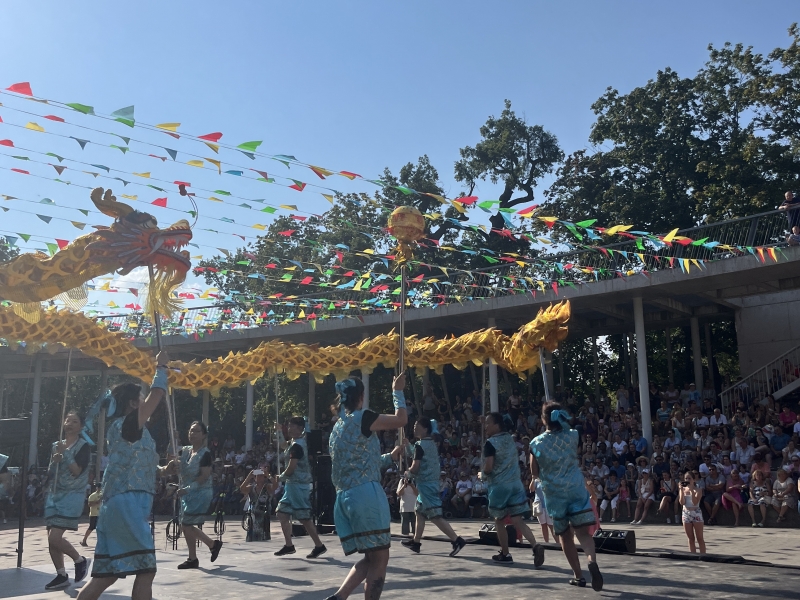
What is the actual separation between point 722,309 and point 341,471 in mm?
17706

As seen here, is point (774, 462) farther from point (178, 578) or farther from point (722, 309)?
point (178, 578)

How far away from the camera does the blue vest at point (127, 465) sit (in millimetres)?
5441

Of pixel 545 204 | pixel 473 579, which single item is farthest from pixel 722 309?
pixel 473 579

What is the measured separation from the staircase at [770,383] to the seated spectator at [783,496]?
14.8 feet

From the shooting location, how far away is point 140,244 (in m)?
8.14

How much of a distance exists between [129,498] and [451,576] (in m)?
3.48

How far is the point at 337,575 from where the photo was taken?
312 inches

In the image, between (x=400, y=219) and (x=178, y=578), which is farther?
(x=400, y=219)

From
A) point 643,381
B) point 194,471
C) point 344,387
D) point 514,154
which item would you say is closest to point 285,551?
point 194,471

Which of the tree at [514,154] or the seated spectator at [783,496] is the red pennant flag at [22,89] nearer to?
the seated spectator at [783,496]

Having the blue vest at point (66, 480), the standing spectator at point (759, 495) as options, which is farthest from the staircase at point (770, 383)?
the blue vest at point (66, 480)

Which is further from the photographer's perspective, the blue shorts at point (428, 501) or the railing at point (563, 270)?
the railing at point (563, 270)

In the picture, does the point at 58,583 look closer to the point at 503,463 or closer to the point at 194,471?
the point at 194,471

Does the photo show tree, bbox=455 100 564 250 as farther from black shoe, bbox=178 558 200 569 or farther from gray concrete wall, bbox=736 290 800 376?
black shoe, bbox=178 558 200 569
